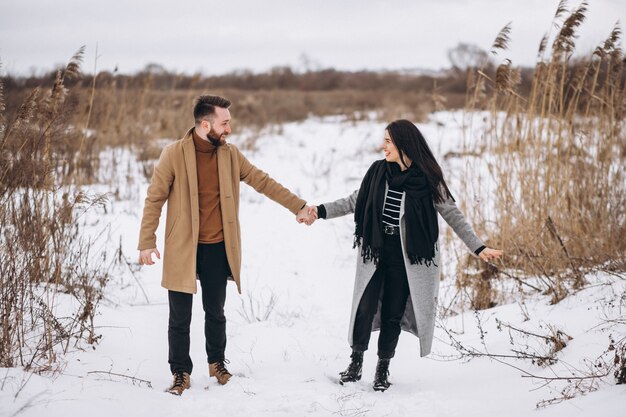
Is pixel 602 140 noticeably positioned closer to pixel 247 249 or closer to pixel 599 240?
pixel 599 240

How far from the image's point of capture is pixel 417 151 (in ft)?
Answer: 11.3

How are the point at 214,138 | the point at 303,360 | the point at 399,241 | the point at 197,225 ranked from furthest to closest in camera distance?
the point at 303,360, the point at 399,241, the point at 214,138, the point at 197,225

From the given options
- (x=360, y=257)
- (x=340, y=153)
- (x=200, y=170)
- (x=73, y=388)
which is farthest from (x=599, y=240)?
(x=340, y=153)

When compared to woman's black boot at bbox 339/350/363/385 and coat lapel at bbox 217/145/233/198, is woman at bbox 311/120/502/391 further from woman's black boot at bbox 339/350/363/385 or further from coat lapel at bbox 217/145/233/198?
coat lapel at bbox 217/145/233/198

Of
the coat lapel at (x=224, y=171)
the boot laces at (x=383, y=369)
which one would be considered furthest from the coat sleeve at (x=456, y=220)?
the coat lapel at (x=224, y=171)

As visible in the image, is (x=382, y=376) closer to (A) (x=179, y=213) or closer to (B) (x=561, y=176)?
(A) (x=179, y=213)

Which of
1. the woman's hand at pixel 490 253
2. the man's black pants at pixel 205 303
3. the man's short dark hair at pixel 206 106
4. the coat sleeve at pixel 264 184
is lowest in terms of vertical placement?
the man's black pants at pixel 205 303

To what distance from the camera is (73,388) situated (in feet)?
9.77

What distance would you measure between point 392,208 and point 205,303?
1369 mm

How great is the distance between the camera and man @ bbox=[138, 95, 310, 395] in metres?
3.32

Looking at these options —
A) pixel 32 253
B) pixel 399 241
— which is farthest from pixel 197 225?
pixel 399 241

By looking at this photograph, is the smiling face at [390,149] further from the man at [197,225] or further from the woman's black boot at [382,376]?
the woman's black boot at [382,376]

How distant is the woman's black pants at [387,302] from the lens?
3.54m

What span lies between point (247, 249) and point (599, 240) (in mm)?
3940
